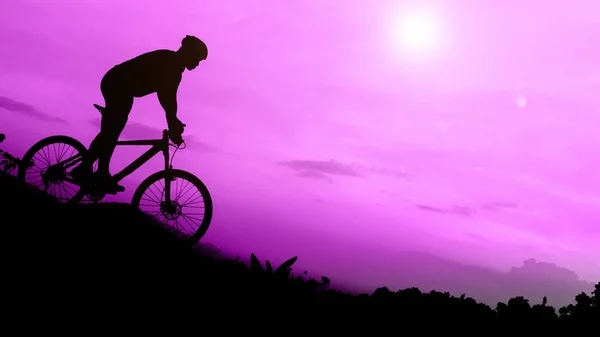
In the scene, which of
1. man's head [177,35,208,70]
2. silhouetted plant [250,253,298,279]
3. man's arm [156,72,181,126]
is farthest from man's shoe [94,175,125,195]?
silhouetted plant [250,253,298,279]

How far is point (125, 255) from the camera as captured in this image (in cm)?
619

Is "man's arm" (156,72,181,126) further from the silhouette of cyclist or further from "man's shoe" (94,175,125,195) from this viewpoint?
"man's shoe" (94,175,125,195)

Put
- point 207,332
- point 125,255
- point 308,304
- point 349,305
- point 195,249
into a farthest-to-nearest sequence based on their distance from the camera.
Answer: point 195,249
point 125,255
point 349,305
point 308,304
point 207,332

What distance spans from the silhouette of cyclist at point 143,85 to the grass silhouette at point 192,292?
1.93 meters

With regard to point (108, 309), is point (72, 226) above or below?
above

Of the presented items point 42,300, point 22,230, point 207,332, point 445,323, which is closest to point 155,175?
point 22,230

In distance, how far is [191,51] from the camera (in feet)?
26.3

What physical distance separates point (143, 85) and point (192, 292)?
4518 millimetres

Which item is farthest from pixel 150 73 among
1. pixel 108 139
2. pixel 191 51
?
pixel 108 139

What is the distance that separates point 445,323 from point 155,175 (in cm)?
565

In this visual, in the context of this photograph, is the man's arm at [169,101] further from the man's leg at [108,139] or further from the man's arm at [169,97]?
the man's leg at [108,139]

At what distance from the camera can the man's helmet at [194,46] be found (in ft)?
26.3

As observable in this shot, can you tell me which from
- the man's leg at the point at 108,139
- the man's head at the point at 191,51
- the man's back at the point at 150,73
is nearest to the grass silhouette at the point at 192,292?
the man's leg at the point at 108,139

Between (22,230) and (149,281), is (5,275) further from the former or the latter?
(22,230)
